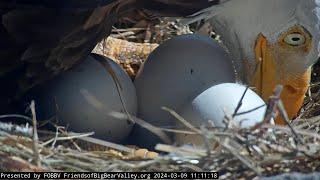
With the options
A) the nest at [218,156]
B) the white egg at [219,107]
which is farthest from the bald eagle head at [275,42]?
the nest at [218,156]

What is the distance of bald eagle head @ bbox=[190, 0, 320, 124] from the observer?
250cm

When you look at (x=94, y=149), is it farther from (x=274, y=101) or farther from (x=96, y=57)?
(x=274, y=101)

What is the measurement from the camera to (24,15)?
229 centimetres

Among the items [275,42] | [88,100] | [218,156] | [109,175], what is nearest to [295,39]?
[275,42]

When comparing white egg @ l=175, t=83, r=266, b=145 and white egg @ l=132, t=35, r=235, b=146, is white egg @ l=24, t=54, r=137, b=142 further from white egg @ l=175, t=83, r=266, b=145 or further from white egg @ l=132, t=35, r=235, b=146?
white egg @ l=175, t=83, r=266, b=145

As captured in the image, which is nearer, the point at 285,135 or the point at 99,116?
the point at 285,135

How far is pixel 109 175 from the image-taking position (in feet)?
6.14

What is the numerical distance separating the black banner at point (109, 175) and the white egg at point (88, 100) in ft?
1.31

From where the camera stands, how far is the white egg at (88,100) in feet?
7.59

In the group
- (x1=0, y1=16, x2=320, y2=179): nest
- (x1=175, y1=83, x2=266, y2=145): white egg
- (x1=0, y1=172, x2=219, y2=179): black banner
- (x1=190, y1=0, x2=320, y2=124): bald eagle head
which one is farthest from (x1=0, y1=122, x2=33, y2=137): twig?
(x1=190, y1=0, x2=320, y2=124): bald eagle head

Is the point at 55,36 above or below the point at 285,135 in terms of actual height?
above

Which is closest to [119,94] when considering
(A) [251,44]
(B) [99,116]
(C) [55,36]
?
(B) [99,116]

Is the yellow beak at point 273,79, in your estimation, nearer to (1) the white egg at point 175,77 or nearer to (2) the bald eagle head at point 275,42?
(2) the bald eagle head at point 275,42

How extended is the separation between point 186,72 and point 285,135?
1.70ft
